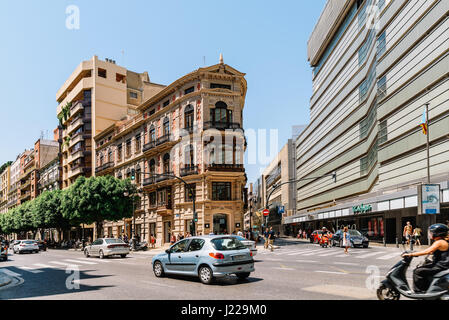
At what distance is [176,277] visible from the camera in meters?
14.2

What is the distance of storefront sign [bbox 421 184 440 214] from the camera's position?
78.4ft

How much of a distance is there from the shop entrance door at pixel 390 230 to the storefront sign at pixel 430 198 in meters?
16.4

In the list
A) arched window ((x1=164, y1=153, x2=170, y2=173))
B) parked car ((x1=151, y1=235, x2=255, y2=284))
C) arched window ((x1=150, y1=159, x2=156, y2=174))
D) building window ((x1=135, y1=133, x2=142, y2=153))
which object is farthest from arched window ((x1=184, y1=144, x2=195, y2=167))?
parked car ((x1=151, y1=235, x2=255, y2=284))

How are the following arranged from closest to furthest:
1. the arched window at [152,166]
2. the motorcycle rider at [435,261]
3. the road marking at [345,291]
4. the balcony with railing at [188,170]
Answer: the motorcycle rider at [435,261]
the road marking at [345,291]
the balcony with railing at [188,170]
the arched window at [152,166]

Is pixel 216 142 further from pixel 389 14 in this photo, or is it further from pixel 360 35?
pixel 360 35

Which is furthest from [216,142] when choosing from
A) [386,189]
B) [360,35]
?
[360,35]

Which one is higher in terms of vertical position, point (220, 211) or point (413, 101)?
point (413, 101)

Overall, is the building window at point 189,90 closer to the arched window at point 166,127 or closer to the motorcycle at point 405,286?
the arched window at point 166,127

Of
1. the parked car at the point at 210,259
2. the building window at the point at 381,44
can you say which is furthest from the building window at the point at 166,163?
the parked car at the point at 210,259

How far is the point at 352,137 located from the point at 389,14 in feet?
60.7

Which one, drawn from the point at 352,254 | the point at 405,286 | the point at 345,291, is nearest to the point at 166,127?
the point at 352,254

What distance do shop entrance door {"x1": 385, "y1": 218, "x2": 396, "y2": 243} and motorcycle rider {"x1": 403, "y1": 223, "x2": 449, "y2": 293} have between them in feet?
113

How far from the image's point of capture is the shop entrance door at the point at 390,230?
39.8 metres

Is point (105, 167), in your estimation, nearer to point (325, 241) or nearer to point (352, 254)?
point (325, 241)
